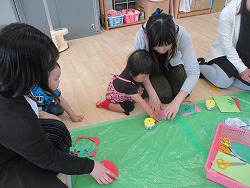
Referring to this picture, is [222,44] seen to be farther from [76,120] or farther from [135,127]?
[76,120]

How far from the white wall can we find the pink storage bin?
1174 mm

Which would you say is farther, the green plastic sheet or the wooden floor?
the wooden floor

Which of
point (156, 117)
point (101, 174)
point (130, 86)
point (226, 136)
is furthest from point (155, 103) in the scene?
point (101, 174)

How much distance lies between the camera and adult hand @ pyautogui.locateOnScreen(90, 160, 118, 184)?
2.57 feet

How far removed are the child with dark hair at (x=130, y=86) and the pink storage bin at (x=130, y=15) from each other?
4.88 feet

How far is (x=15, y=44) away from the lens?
1.56 feet

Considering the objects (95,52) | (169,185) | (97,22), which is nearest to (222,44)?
(169,185)

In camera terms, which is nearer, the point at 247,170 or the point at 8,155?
the point at 8,155

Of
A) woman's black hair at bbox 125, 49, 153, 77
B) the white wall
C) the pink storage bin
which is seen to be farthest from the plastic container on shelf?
woman's black hair at bbox 125, 49, 153, 77

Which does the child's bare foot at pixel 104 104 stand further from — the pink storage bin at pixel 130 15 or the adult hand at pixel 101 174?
the pink storage bin at pixel 130 15

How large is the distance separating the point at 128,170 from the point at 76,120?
0.43 m

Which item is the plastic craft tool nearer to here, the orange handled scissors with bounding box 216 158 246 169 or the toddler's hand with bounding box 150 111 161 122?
the orange handled scissors with bounding box 216 158 246 169

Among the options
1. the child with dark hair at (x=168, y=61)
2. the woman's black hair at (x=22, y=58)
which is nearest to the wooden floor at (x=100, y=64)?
the child with dark hair at (x=168, y=61)

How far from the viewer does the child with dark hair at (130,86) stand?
1000 millimetres
